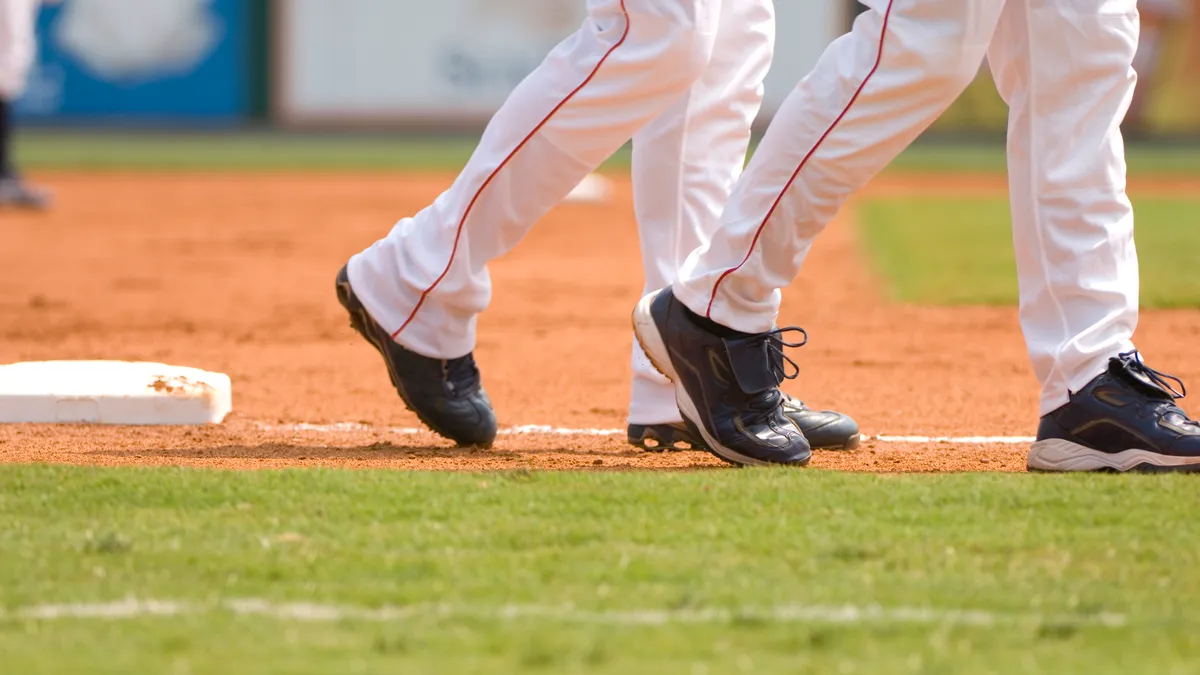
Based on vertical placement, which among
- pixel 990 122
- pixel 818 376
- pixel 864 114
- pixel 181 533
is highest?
pixel 864 114

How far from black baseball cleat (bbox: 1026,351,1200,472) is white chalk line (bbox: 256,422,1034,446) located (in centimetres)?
41

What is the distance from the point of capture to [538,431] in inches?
116

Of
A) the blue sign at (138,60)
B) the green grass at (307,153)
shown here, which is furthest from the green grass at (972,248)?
the blue sign at (138,60)

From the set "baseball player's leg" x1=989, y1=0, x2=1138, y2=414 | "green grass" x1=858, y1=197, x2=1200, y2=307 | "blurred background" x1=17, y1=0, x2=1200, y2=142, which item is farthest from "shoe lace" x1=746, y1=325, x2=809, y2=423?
"blurred background" x1=17, y1=0, x2=1200, y2=142

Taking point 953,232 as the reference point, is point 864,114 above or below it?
above

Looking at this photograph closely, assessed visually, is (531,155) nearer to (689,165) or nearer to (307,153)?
(689,165)

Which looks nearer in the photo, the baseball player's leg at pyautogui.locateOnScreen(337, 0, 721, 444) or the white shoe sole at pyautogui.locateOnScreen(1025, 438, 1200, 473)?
the white shoe sole at pyautogui.locateOnScreen(1025, 438, 1200, 473)

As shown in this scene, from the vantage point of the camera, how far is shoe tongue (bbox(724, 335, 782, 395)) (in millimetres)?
2445

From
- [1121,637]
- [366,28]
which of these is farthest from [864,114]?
[366,28]

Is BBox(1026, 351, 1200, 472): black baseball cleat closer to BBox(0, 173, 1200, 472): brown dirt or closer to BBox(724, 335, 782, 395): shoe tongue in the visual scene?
BBox(0, 173, 1200, 472): brown dirt

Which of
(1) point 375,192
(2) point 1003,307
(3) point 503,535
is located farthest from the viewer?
(1) point 375,192

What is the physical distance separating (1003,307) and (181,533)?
3.49 m

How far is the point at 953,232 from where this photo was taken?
783 cm

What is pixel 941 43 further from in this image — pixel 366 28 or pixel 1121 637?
pixel 366 28
